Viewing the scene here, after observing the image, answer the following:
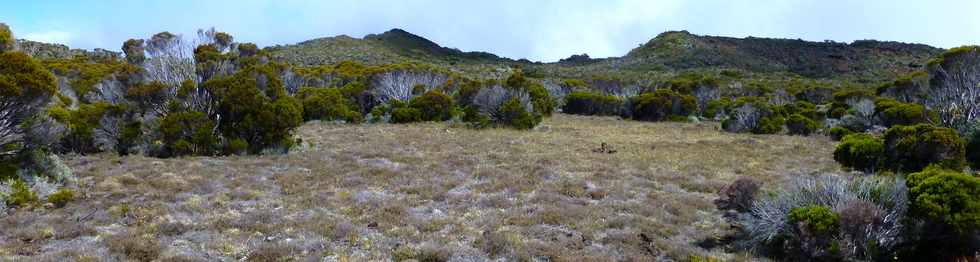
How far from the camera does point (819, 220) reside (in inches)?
269

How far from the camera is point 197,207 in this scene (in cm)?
925

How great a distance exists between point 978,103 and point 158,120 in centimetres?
2196

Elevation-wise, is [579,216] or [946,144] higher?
[946,144]

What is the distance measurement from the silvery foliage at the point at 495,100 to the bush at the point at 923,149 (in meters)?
13.7

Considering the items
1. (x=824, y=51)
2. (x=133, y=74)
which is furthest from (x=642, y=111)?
(x=824, y=51)

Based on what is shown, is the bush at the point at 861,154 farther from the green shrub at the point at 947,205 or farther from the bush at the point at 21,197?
the bush at the point at 21,197

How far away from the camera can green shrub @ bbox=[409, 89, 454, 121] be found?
85.2 ft

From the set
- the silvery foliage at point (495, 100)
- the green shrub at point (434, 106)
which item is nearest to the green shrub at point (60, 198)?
the silvery foliage at point (495, 100)

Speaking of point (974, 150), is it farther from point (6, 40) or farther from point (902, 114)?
point (6, 40)

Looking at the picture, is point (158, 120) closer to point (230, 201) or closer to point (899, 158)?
point (230, 201)

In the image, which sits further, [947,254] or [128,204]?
[128,204]

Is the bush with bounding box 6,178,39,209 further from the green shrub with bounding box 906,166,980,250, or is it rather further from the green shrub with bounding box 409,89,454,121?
the green shrub with bounding box 409,89,454,121

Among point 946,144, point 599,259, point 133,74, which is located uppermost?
point 133,74

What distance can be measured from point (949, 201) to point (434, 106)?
2080 centimetres
